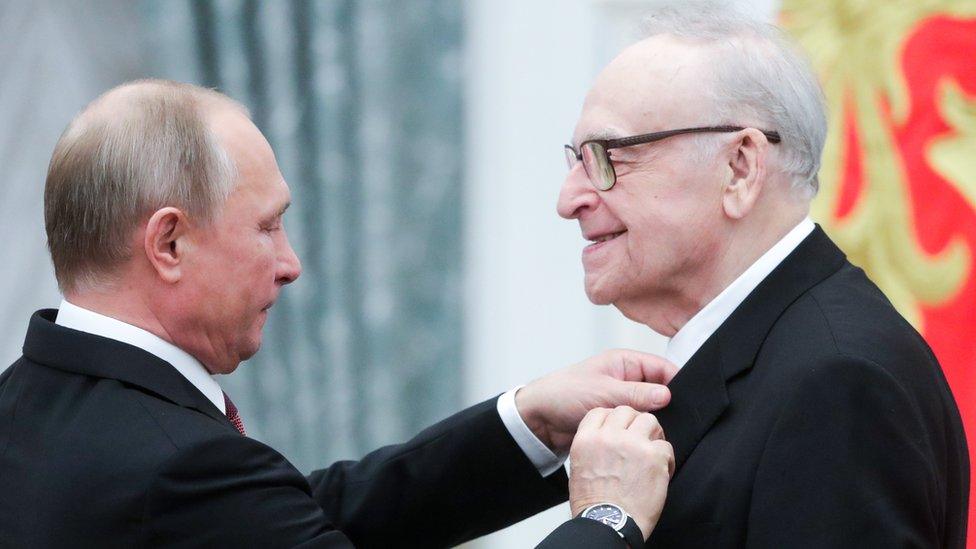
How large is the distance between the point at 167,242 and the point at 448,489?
0.81m

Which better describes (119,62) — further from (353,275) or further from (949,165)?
(949,165)

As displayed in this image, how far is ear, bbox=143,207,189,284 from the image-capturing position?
77.3 inches

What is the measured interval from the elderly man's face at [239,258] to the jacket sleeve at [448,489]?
20.0 inches

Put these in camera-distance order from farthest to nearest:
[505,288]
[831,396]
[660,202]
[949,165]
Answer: [505,288]
[949,165]
[660,202]
[831,396]

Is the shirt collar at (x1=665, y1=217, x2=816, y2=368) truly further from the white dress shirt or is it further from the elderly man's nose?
the white dress shirt

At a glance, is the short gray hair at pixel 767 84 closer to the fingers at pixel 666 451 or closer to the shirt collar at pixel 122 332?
the fingers at pixel 666 451

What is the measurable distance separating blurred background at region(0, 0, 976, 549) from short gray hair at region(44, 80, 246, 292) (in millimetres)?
1931

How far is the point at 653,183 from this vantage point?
2.11 meters

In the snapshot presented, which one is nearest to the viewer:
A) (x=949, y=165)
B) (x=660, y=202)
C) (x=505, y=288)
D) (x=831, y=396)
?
(x=831, y=396)

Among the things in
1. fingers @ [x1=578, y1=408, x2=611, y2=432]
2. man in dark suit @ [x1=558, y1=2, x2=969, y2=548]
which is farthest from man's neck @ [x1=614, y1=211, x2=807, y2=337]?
fingers @ [x1=578, y1=408, x2=611, y2=432]

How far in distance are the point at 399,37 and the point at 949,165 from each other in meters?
1.78

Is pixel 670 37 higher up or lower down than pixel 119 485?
higher up

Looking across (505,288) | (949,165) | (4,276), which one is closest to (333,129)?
(505,288)

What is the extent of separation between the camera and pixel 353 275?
13.4ft
